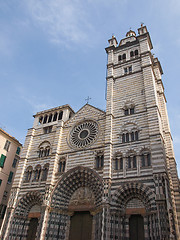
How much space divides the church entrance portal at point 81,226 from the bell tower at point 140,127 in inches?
180

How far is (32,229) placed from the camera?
66.7 feet

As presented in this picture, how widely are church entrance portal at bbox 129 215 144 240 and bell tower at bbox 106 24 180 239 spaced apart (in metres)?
2.25

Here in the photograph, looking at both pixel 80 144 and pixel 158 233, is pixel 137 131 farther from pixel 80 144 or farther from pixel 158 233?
pixel 158 233

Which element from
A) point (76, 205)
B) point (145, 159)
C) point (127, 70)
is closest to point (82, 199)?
point (76, 205)

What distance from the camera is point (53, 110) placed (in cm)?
2719

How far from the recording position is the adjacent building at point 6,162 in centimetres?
2526

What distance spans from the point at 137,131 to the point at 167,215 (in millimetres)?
7617

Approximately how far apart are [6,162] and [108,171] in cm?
1460

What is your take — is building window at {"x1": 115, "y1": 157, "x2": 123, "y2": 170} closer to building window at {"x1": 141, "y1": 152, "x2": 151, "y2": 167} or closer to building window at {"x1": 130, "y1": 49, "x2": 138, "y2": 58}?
building window at {"x1": 141, "y1": 152, "x2": 151, "y2": 167}

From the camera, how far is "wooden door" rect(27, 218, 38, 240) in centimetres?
1988

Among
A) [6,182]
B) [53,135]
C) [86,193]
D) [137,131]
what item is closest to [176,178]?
[137,131]

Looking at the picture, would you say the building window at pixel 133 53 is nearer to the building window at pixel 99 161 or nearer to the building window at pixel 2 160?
the building window at pixel 99 161

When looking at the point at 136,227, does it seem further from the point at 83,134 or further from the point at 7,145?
the point at 7,145

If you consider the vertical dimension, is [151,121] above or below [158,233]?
above
